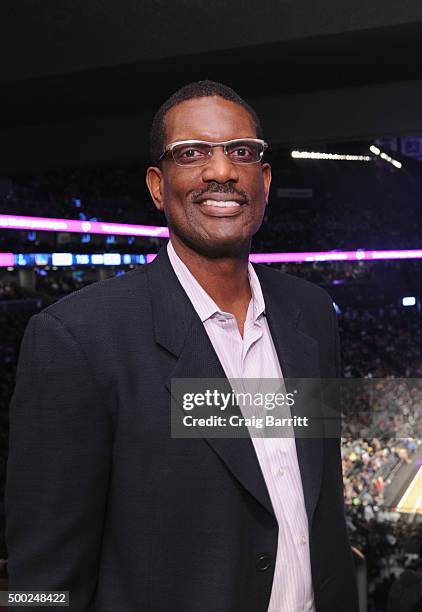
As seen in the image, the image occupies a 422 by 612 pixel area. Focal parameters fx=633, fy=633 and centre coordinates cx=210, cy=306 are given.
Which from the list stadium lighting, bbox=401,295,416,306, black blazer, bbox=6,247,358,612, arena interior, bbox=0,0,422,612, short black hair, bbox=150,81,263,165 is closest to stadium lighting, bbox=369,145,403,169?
arena interior, bbox=0,0,422,612

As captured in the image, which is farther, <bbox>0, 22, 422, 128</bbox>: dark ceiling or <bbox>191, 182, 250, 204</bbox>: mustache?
<bbox>0, 22, 422, 128</bbox>: dark ceiling

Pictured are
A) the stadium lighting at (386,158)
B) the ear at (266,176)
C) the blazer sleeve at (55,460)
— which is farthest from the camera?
the stadium lighting at (386,158)

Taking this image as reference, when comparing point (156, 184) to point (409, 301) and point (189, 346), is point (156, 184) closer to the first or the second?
point (189, 346)

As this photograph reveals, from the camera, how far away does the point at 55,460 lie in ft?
2.97

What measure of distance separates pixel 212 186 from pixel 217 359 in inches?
10.9

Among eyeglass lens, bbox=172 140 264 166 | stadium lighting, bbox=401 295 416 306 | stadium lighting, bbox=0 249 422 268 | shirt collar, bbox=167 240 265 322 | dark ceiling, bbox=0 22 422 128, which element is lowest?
shirt collar, bbox=167 240 265 322

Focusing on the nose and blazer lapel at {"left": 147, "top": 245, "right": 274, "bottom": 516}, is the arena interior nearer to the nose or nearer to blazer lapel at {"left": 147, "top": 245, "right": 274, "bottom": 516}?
blazer lapel at {"left": 147, "top": 245, "right": 274, "bottom": 516}

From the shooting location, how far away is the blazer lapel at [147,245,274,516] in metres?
0.92

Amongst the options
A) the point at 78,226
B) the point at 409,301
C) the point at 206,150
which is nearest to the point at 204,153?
the point at 206,150

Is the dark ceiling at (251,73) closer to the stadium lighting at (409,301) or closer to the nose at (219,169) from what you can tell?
the nose at (219,169)

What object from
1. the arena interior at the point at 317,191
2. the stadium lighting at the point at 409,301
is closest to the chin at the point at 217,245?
the arena interior at the point at 317,191

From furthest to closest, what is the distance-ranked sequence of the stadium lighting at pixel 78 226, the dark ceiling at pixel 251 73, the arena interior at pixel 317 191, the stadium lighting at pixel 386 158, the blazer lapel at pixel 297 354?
the stadium lighting at pixel 78 226 → the stadium lighting at pixel 386 158 → the arena interior at pixel 317 191 → the dark ceiling at pixel 251 73 → the blazer lapel at pixel 297 354

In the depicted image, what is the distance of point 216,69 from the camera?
129 inches

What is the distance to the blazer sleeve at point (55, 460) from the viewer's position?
90 centimetres
